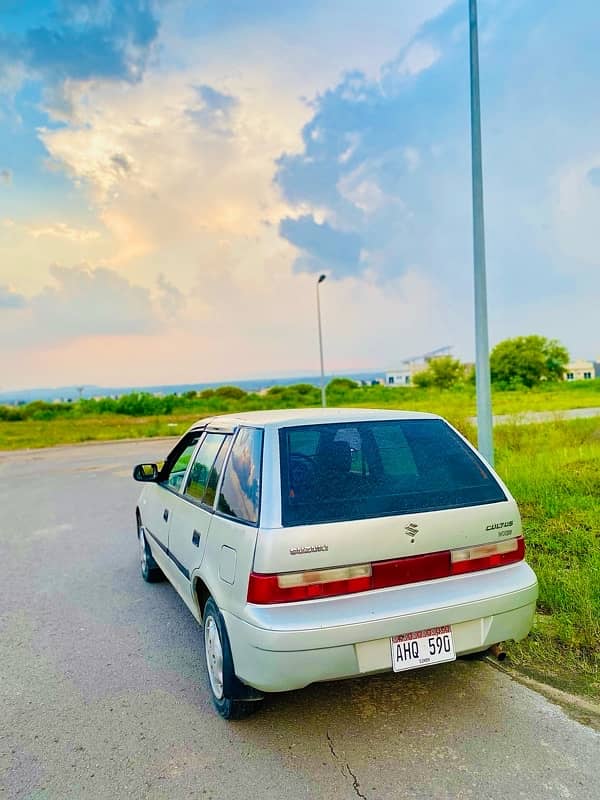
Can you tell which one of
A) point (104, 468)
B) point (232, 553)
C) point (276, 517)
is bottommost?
point (104, 468)

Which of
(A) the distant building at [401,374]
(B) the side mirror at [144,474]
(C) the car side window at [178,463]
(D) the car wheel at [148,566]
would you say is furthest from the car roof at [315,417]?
(A) the distant building at [401,374]

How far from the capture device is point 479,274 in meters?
7.80

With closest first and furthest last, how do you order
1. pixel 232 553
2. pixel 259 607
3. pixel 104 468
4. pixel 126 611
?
pixel 259 607
pixel 232 553
pixel 126 611
pixel 104 468

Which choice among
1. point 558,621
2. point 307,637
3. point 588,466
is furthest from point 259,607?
point 588,466

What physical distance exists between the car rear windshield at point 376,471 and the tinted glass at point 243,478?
0.52 feet

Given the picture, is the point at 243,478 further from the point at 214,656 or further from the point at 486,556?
the point at 486,556

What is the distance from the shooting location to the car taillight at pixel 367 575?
8.97 ft

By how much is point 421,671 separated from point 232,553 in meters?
1.51

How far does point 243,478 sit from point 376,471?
72cm

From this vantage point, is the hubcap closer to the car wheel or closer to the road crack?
the road crack

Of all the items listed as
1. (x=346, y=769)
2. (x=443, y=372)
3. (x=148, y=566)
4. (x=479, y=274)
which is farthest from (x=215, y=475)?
(x=443, y=372)

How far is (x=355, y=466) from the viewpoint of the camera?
10.4 ft

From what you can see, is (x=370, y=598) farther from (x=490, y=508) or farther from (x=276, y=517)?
(x=490, y=508)

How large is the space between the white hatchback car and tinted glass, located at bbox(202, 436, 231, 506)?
2 centimetres
